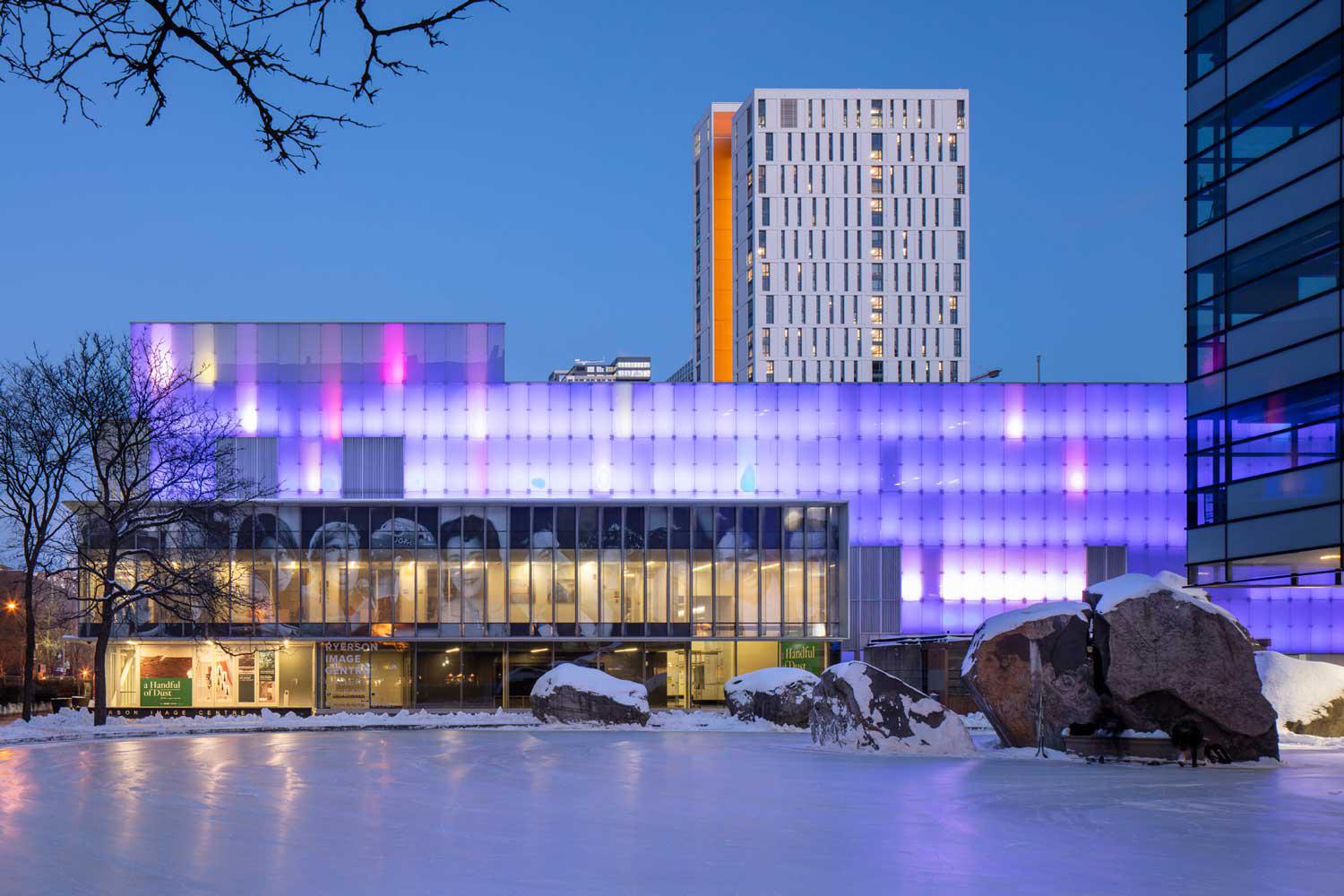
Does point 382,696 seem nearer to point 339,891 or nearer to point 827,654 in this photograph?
point 827,654

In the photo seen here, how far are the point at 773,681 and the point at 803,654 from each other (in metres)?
24.0

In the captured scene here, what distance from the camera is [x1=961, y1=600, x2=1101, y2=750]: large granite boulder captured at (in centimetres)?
2506

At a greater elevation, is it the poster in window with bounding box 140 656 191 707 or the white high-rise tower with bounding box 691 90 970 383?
the white high-rise tower with bounding box 691 90 970 383

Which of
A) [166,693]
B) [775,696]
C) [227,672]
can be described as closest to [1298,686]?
[775,696]

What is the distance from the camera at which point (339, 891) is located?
10688 mm

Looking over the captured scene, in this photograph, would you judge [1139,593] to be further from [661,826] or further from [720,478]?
[720,478]

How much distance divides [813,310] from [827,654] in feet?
314

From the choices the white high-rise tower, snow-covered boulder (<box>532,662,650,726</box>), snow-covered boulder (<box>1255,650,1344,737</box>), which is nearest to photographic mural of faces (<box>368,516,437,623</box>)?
snow-covered boulder (<box>532,662,650,726</box>)

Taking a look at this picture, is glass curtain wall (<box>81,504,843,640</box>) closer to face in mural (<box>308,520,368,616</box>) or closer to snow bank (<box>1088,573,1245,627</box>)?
face in mural (<box>308,520,368,616</box>)

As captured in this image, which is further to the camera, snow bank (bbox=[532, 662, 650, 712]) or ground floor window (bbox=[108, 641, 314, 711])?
ground floor window (bbox=[108, 641, 314, 711])

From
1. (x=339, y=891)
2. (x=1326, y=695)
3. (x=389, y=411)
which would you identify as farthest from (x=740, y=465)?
(x=339, y=891)

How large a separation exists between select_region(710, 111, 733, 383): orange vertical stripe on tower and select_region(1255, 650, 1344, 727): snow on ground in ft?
429

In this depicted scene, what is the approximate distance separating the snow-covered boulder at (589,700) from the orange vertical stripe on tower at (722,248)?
4851 inches

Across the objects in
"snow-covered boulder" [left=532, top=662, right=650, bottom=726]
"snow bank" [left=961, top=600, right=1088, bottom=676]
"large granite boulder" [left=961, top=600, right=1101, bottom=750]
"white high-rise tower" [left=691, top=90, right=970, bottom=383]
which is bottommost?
"snow-covered boulder" [left=532, top=662, right=650, bottom=726]
